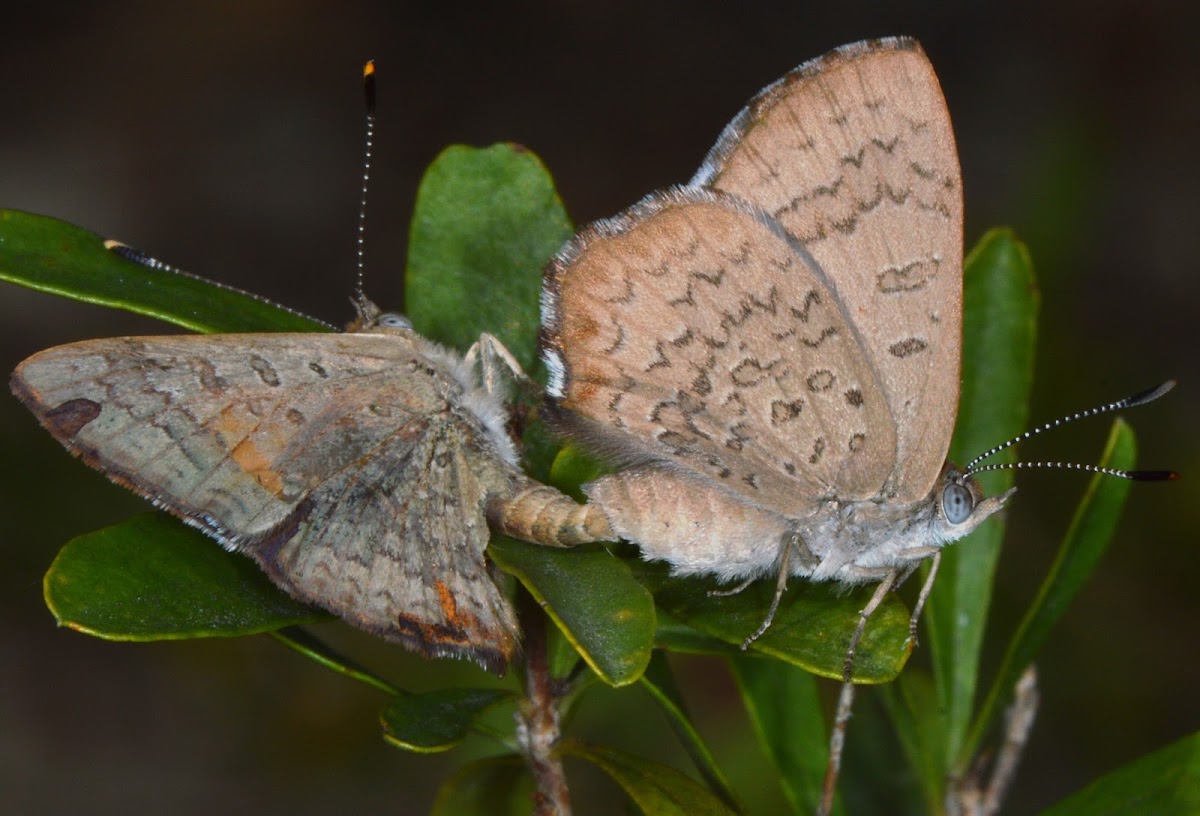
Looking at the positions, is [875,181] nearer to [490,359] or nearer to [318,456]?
[490,359]

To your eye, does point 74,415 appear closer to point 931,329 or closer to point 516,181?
point 516,181

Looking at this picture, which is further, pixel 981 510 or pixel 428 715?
pixel 981 510

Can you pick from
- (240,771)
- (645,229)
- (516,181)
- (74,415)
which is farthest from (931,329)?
(240,771)

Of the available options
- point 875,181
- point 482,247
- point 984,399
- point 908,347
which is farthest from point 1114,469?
point 482,247

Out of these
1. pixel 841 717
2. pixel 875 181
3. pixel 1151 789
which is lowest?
pixel 1151 789

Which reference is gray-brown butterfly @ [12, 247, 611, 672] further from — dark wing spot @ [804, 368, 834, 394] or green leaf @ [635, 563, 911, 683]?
dark wing spot @ [804, 368, 834, 394]

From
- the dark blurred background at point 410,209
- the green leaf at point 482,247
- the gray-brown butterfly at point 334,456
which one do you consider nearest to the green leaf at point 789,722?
the gray-brown butterfly at point 334,456

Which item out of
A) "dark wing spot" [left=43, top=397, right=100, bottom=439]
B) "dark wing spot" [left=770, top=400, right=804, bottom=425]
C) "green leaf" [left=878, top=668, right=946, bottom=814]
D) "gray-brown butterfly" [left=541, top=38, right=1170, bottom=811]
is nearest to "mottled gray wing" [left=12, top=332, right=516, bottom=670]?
"dark wing spot" [left=43, top=397, right=100, bottom=439]
